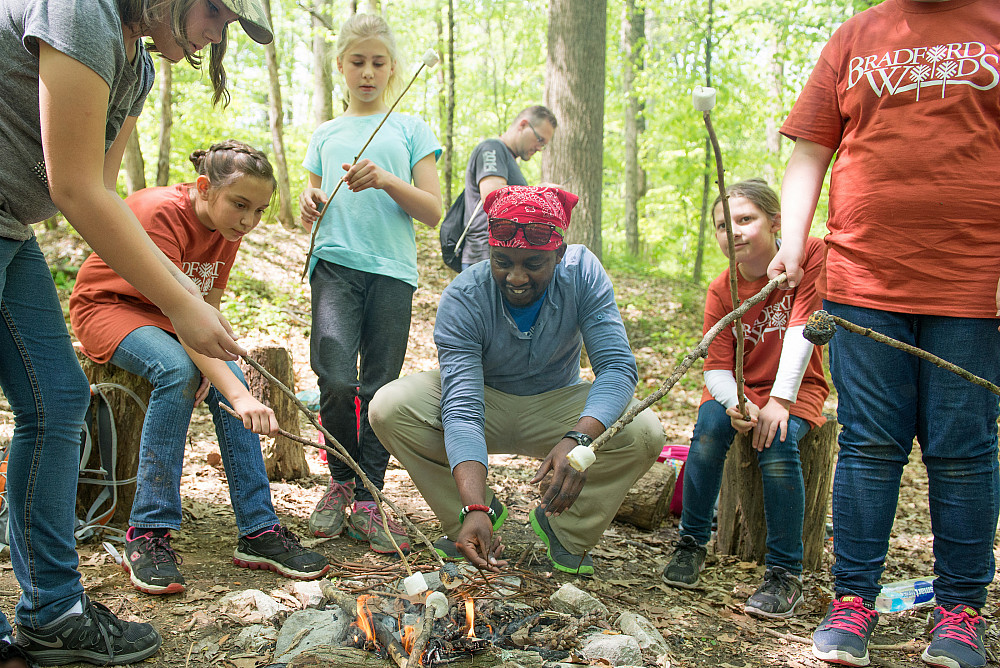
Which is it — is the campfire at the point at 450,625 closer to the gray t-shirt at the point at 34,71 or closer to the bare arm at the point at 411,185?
the gray t-shirt at the point at 34,71

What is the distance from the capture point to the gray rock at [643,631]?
7.09ft

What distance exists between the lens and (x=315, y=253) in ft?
10.2

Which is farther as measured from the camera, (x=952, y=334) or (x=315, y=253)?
(x=315, y=253)

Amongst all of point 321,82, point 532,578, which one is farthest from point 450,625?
point 321,82

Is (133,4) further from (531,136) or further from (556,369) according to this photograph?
(531,136)

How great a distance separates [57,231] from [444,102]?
708 centimetres

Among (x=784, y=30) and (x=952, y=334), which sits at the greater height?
(x=784, y=30)

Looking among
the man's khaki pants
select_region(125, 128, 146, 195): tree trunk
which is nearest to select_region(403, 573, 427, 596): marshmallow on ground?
the man's khaki pants

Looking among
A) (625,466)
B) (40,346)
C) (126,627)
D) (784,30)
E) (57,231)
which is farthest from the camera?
(784,30)

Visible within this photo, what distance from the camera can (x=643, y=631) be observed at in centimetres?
224

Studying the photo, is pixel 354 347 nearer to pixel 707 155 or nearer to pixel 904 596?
pixel 904 596

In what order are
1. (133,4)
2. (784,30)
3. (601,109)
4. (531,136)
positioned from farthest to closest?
(784,30) < (601,109) < (531,136) < (133,4)

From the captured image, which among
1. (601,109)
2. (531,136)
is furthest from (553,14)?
(531,136)

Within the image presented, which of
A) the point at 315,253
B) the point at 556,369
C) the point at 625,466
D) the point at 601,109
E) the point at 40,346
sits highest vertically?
the point at 601,109
